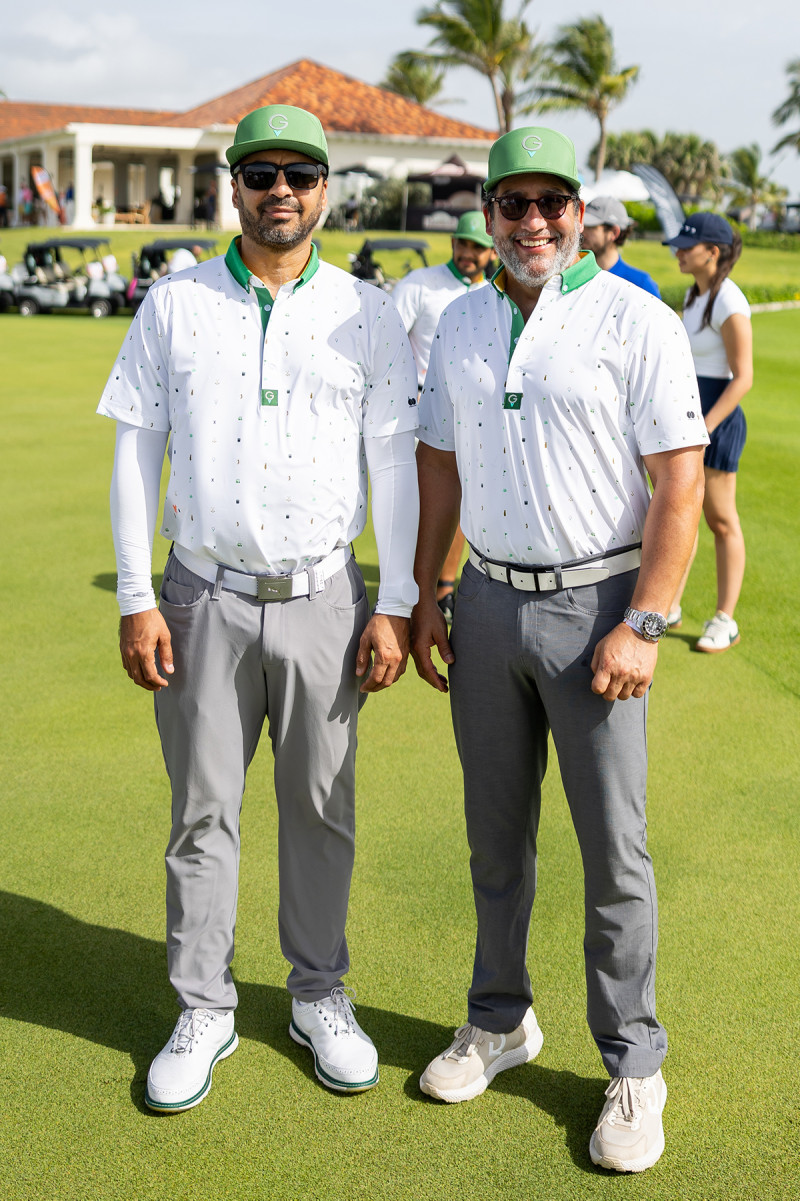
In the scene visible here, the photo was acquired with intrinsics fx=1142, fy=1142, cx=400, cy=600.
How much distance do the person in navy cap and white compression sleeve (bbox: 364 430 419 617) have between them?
3014 mm

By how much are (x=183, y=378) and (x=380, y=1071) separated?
183 cm

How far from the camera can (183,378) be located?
271cm

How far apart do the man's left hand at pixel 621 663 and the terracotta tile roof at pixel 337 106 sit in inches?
1855

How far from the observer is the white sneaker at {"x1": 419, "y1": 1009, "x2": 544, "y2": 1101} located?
112 inches

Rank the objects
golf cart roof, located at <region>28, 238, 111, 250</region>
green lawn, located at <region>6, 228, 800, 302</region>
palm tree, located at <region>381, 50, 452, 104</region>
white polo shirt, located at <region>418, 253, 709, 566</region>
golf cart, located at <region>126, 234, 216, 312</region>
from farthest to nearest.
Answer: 1. palm tree, located at <region>381, 50, 452, 104</region>
2. green lawn, located at <region>6, 228, 800, 302</region>
3. golf cart roof, located at <region>28, 238, 111, 250</region>
4. golf cart, located at <region>126, 234, 216, 312</region>
5. white polo shirt, located at <region>418, 253, 709, 566</region>

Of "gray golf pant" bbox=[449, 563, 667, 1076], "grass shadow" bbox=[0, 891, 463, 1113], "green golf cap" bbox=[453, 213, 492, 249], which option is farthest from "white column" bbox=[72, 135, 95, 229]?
"gray golf pant" bbox=[449, 563, 667, 1076]

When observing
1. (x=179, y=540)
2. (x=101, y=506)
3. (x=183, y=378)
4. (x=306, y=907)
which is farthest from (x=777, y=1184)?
(x=101, y=506)

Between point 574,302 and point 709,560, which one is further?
point 709,560

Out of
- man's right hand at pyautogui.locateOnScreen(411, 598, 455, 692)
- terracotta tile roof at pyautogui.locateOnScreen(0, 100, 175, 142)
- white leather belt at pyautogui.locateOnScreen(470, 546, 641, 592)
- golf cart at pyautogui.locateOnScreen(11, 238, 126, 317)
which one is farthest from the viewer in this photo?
terracotta tile roof at pyautogui.locateOnScreen(0, 100, 175, 142)

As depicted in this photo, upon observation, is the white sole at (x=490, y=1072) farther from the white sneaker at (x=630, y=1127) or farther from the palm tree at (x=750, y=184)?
the palm tree at (x=750, y=184)

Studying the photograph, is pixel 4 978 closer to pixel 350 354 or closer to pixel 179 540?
pixel 179 540

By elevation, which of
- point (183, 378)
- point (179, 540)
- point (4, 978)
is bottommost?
point (4, 978)

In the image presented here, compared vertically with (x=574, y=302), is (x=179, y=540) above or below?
below

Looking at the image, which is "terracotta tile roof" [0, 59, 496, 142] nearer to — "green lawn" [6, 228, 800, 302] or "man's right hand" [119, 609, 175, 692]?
"green lawn" [6, 228, 800, 302]
